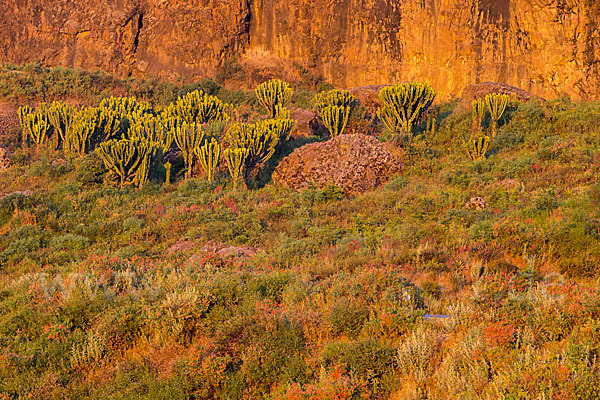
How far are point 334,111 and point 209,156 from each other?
787 centimetres

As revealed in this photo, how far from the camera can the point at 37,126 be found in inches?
964

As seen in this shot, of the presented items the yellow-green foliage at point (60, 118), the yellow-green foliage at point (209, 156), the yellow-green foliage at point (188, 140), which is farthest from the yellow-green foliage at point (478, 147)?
the yellow-green foliage at point (60, 118)

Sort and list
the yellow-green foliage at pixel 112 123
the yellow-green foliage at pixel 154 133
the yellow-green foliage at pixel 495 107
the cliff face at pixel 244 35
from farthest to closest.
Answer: the cliff face at pixel 244 35 < the yellow-green foliage at pixel 112 123 < the yellow-green foliage at pixel 495 107 < the yellow-green foliage at pixel 154 133

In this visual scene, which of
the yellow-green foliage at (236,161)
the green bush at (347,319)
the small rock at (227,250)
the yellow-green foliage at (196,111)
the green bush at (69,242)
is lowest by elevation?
the green bush at (69,242)

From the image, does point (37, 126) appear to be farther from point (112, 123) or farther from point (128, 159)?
point (128, 159)

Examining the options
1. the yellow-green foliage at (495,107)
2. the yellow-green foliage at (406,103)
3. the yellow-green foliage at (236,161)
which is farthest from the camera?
the yellow-green foliage at (406,103)

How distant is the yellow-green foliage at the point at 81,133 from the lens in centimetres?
2244

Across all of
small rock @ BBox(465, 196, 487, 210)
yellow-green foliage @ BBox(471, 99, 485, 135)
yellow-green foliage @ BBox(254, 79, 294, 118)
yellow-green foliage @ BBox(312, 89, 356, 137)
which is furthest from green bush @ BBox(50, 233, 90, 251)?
yellow-green foliage @ BBox(471, 99, 485, 135)

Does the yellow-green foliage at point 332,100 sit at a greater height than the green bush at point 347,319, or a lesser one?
greater

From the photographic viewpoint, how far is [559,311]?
658cm

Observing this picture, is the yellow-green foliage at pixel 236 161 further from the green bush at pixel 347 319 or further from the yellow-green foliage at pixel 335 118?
the green bush at pixel 347 319

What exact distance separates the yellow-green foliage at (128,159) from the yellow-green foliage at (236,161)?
3039 mm

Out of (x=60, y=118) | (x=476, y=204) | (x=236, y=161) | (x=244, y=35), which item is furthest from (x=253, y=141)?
(x=244, y=35)

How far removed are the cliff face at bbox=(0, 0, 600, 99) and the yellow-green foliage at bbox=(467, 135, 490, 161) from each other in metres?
14.4
